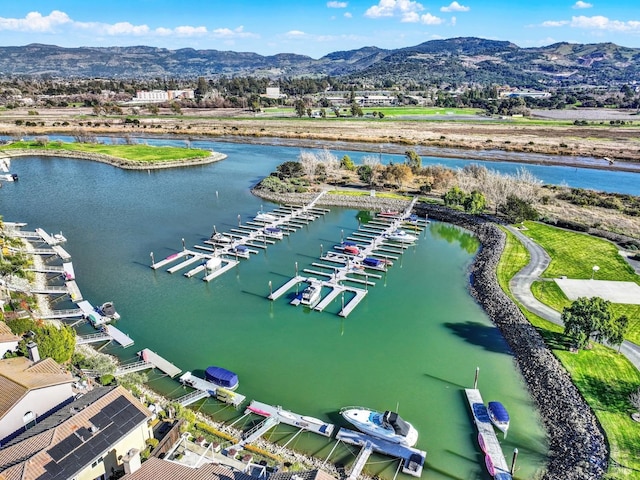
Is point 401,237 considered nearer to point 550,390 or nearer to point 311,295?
point 311,295

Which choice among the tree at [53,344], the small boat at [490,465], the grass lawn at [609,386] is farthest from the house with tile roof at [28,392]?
the grass lawn at [609,386]

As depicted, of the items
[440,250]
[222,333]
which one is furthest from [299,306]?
[440,250]

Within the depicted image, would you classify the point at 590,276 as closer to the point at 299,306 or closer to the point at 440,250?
the point at 440,250

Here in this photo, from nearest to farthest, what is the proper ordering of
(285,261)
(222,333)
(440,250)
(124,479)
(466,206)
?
(124,479) < (222,333) < (285,261) < (440,250) < (466,206)

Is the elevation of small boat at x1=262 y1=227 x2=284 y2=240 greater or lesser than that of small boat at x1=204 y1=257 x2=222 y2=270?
greater

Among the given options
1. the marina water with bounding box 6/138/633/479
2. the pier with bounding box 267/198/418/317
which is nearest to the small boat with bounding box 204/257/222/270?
the marina water with bounding box 6/138/633/479

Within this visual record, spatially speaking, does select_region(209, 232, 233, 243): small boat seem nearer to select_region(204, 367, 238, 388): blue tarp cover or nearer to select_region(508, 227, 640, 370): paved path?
select_region(204, 367, 238, 388): blue tarp cover

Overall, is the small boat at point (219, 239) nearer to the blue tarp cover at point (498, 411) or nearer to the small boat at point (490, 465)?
the blue tarp cover at point (498, 411)
